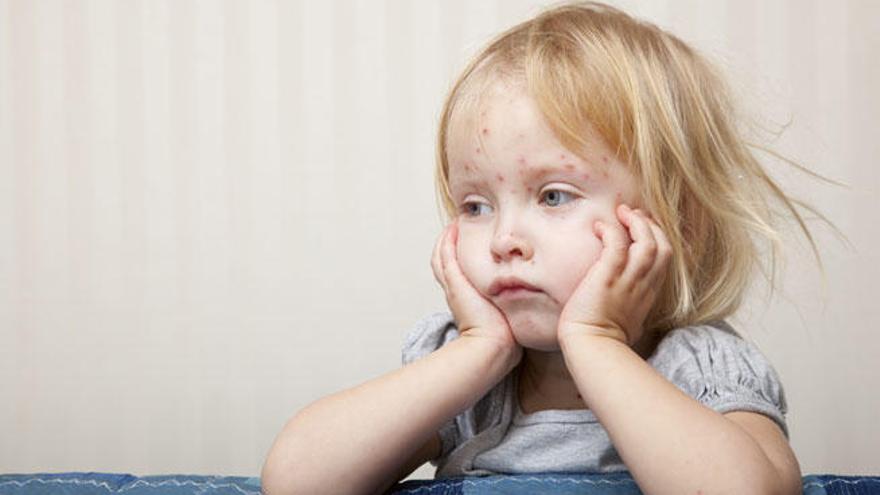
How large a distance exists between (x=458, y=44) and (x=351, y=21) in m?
0.19

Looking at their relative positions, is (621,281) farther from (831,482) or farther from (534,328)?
(831,482)

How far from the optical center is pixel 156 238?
2219 millimetres

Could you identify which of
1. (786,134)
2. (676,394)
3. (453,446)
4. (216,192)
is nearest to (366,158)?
(216,192)

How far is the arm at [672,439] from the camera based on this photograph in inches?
41.1

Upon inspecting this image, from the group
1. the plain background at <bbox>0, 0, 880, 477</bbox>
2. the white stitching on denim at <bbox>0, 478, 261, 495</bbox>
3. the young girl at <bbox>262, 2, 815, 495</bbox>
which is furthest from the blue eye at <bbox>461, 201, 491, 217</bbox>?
the plain background at <bbox>0, 0, 880, 477</bbox>

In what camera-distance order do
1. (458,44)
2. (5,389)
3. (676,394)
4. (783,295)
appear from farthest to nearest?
1. (5,389)
2. (458,44)
3. (783,295)
4. (676,394)

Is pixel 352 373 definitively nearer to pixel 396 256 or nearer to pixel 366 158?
pixel 396 256

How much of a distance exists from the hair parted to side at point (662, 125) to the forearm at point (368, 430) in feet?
0.85

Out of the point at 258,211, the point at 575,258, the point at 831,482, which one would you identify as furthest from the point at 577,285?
the point at 258,211

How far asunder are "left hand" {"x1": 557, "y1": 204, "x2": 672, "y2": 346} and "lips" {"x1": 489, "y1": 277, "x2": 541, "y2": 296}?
0.04 meters

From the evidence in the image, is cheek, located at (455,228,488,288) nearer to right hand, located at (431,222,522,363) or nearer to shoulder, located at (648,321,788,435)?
right hand, located at (431,222,522,363)

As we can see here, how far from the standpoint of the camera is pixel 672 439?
3.49 ft

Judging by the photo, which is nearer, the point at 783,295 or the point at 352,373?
the point at 783,295

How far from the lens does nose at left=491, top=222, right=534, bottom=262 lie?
124cm
